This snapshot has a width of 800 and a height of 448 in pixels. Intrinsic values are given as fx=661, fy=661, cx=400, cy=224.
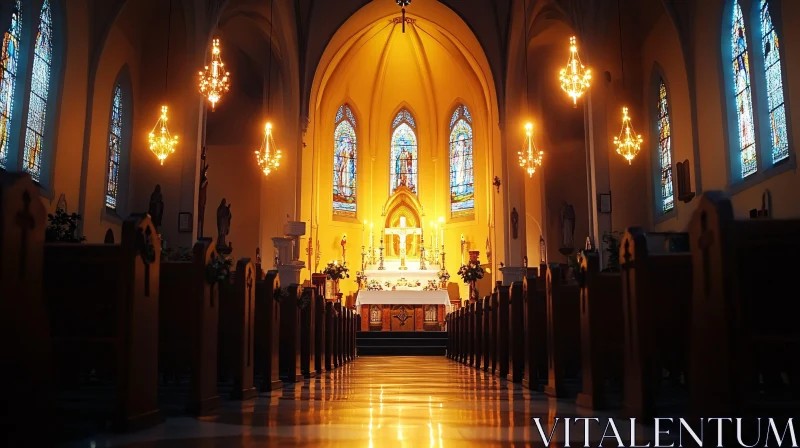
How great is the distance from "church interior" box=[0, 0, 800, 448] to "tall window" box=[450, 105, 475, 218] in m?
0.11

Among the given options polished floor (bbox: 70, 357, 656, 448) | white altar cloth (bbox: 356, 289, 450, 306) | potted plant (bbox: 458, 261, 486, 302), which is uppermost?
potted plant (bbox: 458, 261, 486, 302)

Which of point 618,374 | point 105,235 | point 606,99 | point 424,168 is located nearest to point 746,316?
point 618,374

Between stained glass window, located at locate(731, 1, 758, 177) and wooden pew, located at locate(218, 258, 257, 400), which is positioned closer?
wooden pew, located at locate(218, 258, 257, 400)

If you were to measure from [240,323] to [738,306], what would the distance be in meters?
3.96

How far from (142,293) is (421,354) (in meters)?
13.3

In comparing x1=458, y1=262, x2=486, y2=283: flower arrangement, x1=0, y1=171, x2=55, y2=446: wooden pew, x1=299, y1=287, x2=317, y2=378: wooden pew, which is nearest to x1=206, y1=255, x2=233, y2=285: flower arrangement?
x1=0, y1=171, x2=55, y2=446: wooden pew

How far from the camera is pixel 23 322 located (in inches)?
115

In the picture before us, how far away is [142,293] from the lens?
3898 mm

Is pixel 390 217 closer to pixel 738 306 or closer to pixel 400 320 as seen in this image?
pixel 400 320

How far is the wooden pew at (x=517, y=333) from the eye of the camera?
25.2 feet

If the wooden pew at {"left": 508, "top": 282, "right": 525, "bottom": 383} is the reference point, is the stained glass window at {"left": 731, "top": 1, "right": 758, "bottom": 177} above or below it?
above

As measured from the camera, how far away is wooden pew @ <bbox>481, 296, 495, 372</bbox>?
31.3ft

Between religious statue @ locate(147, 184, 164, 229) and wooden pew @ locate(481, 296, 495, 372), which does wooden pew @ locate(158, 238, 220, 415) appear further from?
religious statue @ locate(147, 184, 164, 229)

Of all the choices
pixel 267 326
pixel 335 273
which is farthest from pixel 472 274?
pixel 267 326
